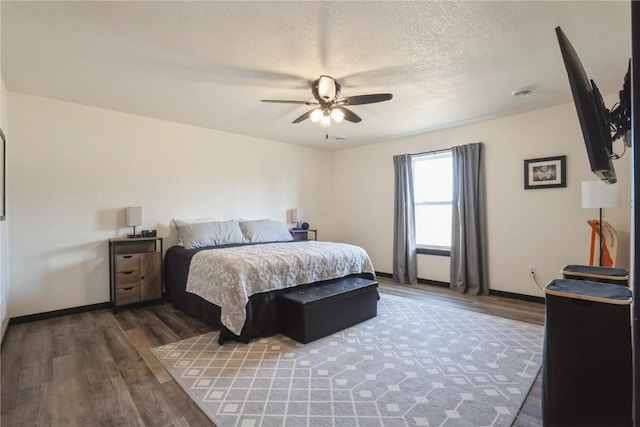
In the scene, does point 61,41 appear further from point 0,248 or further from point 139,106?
point 0,248

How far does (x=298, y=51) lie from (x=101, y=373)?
2.84 metres

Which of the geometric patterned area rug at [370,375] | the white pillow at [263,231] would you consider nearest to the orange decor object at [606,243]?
the geometric patterned area rug at [370,375]

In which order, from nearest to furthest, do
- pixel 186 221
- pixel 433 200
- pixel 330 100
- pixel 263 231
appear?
pixel 330 100
pixel 186 221
pixel 263 231
pixel 433 200

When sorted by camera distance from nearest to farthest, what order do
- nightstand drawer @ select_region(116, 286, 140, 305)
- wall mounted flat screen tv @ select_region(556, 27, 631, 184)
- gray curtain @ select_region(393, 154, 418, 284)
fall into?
wall mounted flat screen tv @ select_region(556, 27, 631, 184)
nightstand drawer @ select_region(116, 286, 140, 305)
gray curtain @ select_region(393, 154, 418, 284)

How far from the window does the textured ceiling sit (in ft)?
4.18

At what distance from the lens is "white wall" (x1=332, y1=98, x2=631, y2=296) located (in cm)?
366

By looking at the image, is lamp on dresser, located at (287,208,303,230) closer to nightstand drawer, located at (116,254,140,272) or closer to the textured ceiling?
the textured ceiling

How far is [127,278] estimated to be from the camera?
370 cm

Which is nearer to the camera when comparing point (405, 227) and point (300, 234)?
point (405, 227)

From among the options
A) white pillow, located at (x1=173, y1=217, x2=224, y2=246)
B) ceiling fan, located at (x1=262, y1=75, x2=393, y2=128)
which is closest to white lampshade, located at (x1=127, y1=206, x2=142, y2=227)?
white pillow, located at (x1=173, y1=217, x2=224, y2=246)

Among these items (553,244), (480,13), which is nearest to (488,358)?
(553,244)

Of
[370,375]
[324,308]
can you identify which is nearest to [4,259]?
[324,308]

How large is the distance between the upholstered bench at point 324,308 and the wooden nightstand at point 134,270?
1.94m

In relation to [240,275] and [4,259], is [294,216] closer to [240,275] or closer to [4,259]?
[240,275]
